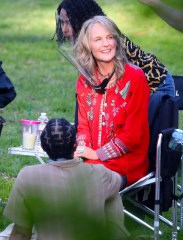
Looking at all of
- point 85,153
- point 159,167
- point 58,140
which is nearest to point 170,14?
point 58,140

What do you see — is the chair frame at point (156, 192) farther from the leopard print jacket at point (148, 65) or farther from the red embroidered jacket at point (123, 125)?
the leopard print jacket at point (148, 65)

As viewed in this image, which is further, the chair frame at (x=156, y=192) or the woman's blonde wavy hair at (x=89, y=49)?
the woman's blonde wavy hair at (x=89, y=49)

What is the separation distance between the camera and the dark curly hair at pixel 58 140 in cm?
366

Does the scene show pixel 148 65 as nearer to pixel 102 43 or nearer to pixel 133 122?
pixel 102 43

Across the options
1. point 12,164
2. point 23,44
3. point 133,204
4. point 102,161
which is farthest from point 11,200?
point 23,44

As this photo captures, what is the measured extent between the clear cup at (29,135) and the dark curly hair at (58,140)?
109 cm

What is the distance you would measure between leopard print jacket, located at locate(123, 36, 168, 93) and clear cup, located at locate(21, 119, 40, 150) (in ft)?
2.49

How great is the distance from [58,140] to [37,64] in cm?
929

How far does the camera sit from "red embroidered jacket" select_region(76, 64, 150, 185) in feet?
15.4

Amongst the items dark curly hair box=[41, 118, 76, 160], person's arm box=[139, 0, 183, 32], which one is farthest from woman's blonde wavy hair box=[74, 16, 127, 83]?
person's arm box=[139, 0, 183, 32]

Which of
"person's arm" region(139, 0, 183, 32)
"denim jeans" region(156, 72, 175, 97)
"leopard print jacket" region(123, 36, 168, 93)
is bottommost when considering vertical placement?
"denim jeans" region(156, 72, 175, 97)

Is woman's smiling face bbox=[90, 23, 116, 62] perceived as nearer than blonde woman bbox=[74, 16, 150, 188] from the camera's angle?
No

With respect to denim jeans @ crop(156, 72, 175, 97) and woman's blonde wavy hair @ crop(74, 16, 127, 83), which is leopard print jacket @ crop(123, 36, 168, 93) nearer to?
denim jeans @ crop(156, 72, 175, 97)

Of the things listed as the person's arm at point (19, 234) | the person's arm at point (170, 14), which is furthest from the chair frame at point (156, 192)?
the person's arm at point (170, 14)
